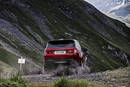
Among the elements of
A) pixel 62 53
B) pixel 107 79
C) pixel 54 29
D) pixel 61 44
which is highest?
pixel 54 29

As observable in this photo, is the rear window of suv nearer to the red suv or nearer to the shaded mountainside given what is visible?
the red suv

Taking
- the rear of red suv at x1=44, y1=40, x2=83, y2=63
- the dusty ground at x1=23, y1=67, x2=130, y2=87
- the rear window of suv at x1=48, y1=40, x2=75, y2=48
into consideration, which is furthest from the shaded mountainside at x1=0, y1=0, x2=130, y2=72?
the dusty ground at x1=23, y1=67, x2=130, y2=87

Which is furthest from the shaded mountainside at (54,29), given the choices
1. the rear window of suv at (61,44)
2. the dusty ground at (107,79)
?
the dusty ground at (107,79)

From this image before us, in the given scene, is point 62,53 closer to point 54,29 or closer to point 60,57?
point 60,57

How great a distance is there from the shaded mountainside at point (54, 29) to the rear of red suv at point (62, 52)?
470 inches

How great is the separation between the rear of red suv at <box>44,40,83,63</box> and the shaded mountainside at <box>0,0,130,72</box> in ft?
39.1

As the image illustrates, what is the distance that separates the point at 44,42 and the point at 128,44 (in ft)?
187

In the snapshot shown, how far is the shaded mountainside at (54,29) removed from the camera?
118ft

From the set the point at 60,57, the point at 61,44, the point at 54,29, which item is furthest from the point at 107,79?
the point at 54,29

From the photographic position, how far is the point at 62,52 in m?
14.9

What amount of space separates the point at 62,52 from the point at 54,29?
3958 centimetres

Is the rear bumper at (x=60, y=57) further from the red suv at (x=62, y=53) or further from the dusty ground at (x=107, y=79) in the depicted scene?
the dusty ground at (x=107, y=79)

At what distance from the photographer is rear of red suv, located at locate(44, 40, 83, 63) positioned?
14875mm

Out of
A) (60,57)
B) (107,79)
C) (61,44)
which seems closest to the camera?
(107,79)
